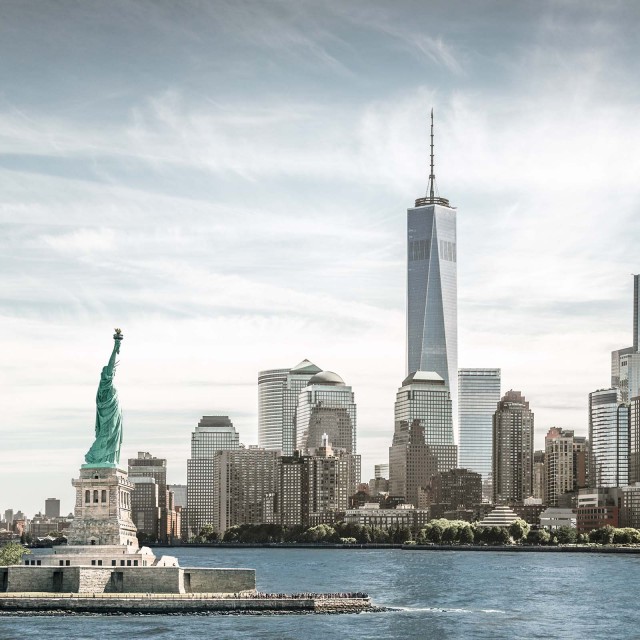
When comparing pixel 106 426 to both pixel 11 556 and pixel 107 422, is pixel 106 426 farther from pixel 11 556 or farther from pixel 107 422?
pixel 11 556

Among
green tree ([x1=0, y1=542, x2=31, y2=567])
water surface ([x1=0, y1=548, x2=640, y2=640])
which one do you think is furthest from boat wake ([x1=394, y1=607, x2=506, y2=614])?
green tree ([x1=0, y1=542, x2=31, y2=567])

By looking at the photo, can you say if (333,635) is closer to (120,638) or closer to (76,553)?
(120,638)

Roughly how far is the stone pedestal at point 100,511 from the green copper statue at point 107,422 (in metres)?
1.15

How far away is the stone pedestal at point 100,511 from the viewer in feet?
414

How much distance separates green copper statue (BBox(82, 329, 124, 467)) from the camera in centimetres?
12988

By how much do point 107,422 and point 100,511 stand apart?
806 cm

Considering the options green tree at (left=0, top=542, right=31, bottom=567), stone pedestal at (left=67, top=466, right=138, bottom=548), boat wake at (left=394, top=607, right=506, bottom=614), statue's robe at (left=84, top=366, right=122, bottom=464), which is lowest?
boat wake at (left=394, top=607, right=506, bottom=614)

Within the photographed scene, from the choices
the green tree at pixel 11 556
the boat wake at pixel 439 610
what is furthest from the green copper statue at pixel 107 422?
the boat wake at pixel 439 610

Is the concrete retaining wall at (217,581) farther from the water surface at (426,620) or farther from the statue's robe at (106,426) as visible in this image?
the statue's robe at (106,426)

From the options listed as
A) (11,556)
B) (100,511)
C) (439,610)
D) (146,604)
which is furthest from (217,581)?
(11,556)

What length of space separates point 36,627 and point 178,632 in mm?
10218

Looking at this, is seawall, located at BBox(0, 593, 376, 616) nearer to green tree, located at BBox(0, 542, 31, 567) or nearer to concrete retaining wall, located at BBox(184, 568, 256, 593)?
concrete retaining wall, located at BBox(184, 568, 256, 593)

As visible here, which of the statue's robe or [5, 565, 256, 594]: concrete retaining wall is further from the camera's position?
the statue's robe

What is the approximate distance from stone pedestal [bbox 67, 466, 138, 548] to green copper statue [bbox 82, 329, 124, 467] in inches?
45.2
